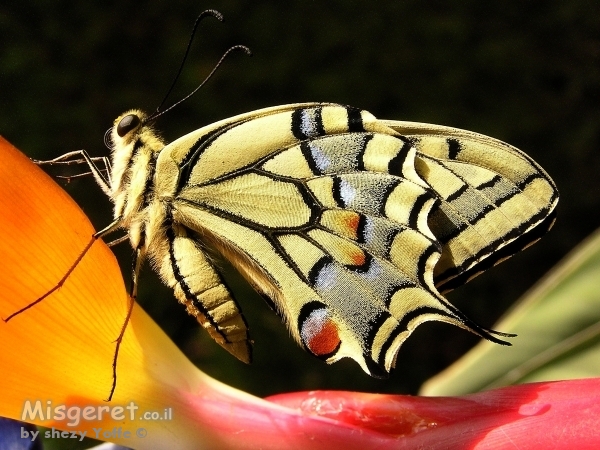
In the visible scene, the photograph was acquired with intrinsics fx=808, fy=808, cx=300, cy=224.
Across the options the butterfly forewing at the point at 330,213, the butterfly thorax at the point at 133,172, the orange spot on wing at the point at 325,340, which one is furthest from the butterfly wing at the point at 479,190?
the butterfly thorax at the point at 133,172

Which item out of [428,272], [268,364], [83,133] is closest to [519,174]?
[428,272]

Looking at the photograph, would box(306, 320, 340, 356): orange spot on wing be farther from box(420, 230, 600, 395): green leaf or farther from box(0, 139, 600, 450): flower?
box(420, 230, 600, 395): green leaf

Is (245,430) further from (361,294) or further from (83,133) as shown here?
(83,133)

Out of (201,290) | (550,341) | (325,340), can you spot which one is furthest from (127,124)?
(550,341)

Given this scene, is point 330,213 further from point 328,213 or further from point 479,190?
point 479,190

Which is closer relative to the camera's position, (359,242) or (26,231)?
(26,231)

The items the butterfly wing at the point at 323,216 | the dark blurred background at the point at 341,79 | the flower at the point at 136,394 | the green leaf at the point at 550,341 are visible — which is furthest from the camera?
the dark blurred background at the point at 341,79

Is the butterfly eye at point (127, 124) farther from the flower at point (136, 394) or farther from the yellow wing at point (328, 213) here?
the flower at point (136, 394)
